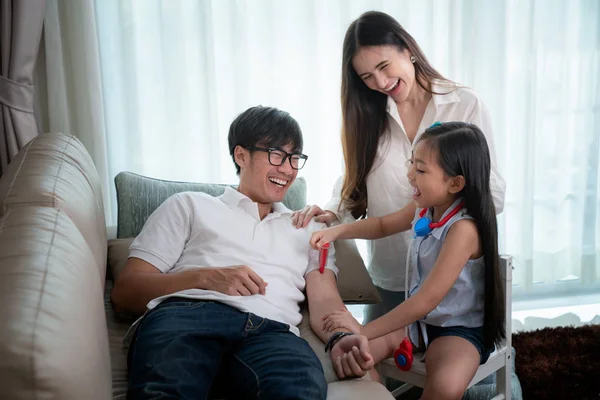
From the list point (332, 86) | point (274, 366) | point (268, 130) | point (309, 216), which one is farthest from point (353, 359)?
point (332, 86)

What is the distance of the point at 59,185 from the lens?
1.42m

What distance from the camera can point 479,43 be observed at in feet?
9.67

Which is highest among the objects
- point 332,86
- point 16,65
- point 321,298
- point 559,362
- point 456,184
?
point 16,65

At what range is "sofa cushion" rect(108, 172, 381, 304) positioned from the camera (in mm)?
1949

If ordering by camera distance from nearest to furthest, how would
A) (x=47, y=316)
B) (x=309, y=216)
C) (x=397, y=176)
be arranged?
(x=47, y=316) → (x=309, y=216) → (x=397, y=176)

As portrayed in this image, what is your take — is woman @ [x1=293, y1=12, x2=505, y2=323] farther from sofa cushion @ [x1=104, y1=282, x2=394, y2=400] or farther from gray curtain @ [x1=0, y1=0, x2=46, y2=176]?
gray curtain @ [x1=0, y1=0, x2=46, y2=176]

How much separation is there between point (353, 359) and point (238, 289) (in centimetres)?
34

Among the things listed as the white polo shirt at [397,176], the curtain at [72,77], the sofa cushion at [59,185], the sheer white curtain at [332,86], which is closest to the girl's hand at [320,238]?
the white polo shirt at [397,176]

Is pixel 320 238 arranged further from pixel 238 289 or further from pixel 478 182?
pixel 478 182

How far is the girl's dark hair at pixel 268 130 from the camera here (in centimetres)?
182

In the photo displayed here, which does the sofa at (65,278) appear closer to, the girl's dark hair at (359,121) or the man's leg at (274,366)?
the man's leg at (274,366)

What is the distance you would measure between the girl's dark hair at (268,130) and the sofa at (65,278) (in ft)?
1.12

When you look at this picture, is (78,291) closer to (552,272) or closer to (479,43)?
(479,43)

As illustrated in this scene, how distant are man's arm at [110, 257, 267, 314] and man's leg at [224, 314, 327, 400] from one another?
0.10 meters
